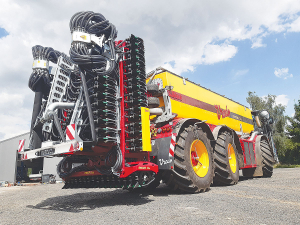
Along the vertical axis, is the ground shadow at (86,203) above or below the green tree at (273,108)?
below

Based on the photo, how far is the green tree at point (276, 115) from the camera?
104 ft

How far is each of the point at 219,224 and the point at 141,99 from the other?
282 centimetres

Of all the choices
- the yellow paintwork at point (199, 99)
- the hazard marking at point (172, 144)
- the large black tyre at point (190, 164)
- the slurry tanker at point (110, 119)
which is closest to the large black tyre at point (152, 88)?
the slurry tanker at point (110, 119)

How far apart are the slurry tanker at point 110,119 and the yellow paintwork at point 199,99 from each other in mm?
48

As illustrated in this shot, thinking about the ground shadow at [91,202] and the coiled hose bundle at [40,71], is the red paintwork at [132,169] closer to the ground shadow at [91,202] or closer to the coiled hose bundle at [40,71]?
the ground shadow at [91,202]

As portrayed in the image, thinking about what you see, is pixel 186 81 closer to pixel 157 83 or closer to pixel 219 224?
pixel 157 83

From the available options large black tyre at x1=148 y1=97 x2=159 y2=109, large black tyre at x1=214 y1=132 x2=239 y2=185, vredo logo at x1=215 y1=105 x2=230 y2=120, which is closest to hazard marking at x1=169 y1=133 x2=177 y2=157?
large black tyre at x1=148 y1=97 x2=159 y2=109

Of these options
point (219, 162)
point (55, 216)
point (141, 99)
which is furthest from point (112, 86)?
point (219, 162)

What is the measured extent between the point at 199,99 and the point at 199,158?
2.22 meters

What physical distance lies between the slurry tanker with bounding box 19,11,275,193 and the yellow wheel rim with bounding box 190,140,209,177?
3 centimetres

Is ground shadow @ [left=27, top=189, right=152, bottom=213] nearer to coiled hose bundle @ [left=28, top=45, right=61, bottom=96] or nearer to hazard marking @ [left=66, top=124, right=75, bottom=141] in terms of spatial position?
hazard marking @ [left=66, top=124, right=75, bottom=141]

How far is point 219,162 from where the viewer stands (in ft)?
23.7

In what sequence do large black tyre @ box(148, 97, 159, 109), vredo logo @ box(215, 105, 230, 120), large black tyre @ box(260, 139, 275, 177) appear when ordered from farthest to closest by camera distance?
large black tyre @ box(260, 139, 275, 177), vredo logo @ box(215, 105, 230, 120), large black tyre @ box(148, 97, 159, 109)

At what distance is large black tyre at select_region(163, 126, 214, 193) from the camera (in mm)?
5555
